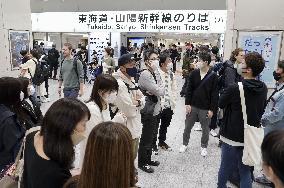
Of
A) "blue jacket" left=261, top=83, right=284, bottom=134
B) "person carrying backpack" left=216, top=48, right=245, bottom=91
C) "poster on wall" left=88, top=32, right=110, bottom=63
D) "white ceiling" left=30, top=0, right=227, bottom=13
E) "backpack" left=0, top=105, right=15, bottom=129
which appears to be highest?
"white ceiling" left=30, top=0, right=227, bottom=13

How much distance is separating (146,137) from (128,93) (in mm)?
808

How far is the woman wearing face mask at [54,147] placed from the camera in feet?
4.63

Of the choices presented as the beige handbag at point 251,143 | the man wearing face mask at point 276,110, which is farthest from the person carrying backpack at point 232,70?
the beige handbag at point 251,143

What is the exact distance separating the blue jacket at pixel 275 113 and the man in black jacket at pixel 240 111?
10.4 inches

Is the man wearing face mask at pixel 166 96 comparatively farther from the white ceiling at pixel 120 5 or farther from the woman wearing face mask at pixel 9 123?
the white ceiling at pixel 120 5

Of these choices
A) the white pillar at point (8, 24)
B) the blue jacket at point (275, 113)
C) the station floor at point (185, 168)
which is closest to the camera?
the blue jacket at point (275, 113)

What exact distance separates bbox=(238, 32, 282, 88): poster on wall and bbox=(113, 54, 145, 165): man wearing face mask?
6.53 feet

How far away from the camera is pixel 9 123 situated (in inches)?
82.8

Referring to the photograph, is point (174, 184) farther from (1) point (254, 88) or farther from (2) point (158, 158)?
(1) point (254, 88)

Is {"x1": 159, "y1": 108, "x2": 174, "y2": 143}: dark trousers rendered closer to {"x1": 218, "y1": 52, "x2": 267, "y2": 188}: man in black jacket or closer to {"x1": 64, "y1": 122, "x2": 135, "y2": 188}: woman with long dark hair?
{"x1": 218, "y1": 52, "x2": 267, "y2": 188}: man in black jacket

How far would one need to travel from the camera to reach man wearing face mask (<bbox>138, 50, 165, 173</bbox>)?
381 cm

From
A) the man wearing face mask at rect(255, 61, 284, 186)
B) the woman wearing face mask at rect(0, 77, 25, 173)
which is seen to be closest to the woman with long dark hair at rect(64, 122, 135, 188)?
the woman wearing face mask at rect(0, 77, 25, 173)

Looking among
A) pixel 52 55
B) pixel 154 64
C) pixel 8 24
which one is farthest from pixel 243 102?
pixel 52 55

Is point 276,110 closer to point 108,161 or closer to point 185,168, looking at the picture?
point 185,168
